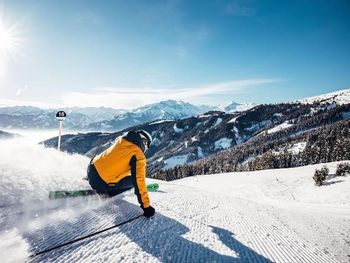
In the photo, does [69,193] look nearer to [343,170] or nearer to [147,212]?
[147,212]

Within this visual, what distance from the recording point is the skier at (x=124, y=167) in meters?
5.88

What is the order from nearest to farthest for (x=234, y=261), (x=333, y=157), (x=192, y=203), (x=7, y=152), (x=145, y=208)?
(x=234, y=261)
(x=145, y=208)
(x=7, y=152)
(x=192, y=203)
(x=333, y=157)

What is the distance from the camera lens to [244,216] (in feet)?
26.5

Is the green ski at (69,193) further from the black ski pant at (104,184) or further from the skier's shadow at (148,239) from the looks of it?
the skier's shadow at (148,239)

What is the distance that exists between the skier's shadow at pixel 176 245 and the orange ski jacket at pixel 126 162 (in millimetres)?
742

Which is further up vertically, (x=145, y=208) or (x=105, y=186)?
(x=105, y=186)

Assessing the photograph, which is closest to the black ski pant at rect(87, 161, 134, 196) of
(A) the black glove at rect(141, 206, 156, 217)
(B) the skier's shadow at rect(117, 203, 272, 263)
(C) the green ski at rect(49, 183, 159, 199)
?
(C) the green ski at rect(49, 183, 159, 199)

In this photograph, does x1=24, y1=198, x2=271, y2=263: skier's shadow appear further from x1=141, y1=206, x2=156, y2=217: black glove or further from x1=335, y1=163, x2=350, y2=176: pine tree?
x1=335, y1=163, x2=350, y2=176: pine tree

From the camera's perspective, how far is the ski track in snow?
14.3ft

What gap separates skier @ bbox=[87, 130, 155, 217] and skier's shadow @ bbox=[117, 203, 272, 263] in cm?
61

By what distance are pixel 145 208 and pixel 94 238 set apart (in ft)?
5.16

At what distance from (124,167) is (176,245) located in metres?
2.04

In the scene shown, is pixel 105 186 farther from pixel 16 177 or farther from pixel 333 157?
pixel 333 157

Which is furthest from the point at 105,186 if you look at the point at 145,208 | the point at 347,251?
the point at 347,251
